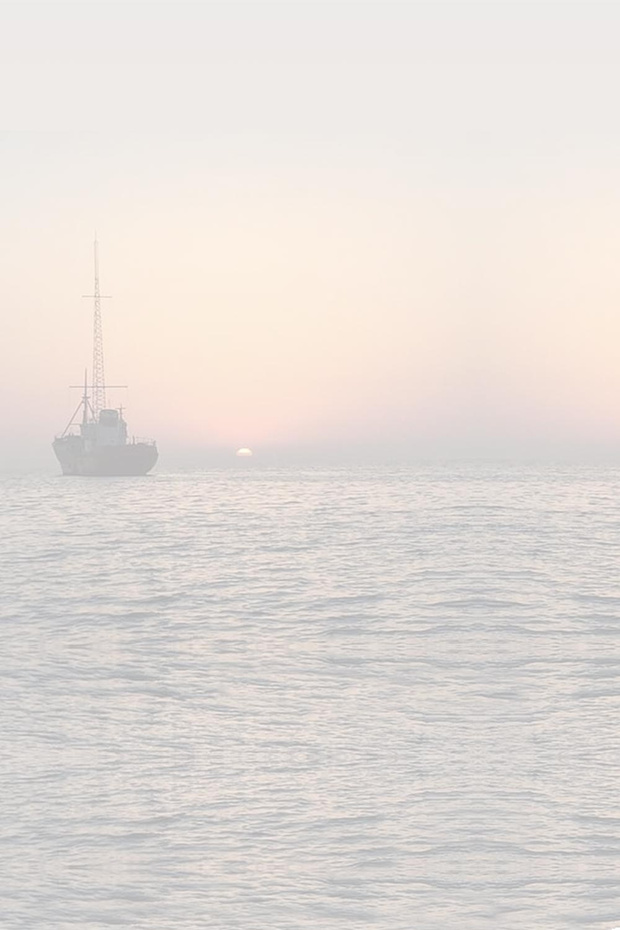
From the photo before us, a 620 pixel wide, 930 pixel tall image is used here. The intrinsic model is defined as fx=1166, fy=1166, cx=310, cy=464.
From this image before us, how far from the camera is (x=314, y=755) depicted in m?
12.5

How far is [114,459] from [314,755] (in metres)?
150

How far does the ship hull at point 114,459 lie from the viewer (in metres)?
160

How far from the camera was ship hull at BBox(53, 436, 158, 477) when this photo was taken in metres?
160

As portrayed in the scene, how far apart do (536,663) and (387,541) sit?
97.8 feet

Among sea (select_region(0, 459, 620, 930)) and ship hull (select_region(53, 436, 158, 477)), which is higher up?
sea (select_region(0, 459, 620, 930))

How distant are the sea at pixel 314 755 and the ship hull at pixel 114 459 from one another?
12606 centimetres

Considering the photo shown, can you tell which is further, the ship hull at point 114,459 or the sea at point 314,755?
the ship hull at point 114,459

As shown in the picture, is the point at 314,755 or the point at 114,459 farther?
the point at 114,459

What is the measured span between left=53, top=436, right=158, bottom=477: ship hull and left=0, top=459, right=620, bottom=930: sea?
12606cm

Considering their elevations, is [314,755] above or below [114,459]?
above

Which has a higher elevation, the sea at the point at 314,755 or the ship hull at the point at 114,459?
the sea at the point at 314,755

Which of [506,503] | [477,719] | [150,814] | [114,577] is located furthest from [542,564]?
[506,503]

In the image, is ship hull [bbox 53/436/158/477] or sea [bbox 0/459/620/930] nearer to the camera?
sea [bbox 0/459/620/930]

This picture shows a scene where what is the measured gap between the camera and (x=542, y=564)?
37844 millimetres
